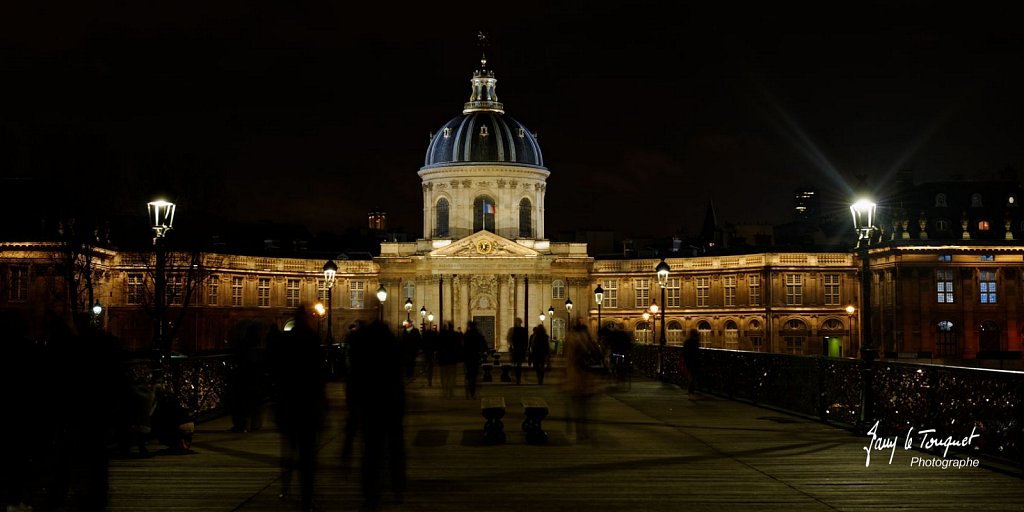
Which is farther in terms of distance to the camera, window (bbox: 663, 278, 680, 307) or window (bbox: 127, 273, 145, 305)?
window (bbox: 663, 278, 680, 307)

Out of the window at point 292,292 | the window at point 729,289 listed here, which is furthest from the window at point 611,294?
the window at point 292,292

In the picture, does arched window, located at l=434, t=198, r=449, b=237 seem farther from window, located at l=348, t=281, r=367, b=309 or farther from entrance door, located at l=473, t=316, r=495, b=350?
entrance door, located at l=473, t=316, r=495, b=350

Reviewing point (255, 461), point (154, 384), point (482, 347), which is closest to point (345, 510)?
point (255, 461)

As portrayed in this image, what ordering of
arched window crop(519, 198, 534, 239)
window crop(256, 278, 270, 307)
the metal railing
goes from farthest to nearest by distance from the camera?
arched window crop(519, 198, 534, 239), window crop(256, 278, 270, 307), the metal railing

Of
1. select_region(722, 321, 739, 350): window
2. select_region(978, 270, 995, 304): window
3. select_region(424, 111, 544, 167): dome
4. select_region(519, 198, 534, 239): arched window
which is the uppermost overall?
select_region(424, 111, 544, 167): dome

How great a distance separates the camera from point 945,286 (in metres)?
94.4

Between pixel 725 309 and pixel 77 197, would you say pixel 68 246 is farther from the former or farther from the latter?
pixel 725 309

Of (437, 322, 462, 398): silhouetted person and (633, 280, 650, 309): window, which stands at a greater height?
(633, 280, 650, 309): window

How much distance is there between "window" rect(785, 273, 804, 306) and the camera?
100 meters

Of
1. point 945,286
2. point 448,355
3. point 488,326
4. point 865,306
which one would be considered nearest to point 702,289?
point 488,326

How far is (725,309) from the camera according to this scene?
103 meters

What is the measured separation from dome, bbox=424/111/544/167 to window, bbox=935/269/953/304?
108ft

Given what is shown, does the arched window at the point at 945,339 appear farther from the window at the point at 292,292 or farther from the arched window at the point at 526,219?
the window at the point at 292,292

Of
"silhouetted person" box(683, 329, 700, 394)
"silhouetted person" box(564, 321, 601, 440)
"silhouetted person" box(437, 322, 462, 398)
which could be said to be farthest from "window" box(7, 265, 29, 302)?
"silhouetted person" box(564, 321, 601, 440)
